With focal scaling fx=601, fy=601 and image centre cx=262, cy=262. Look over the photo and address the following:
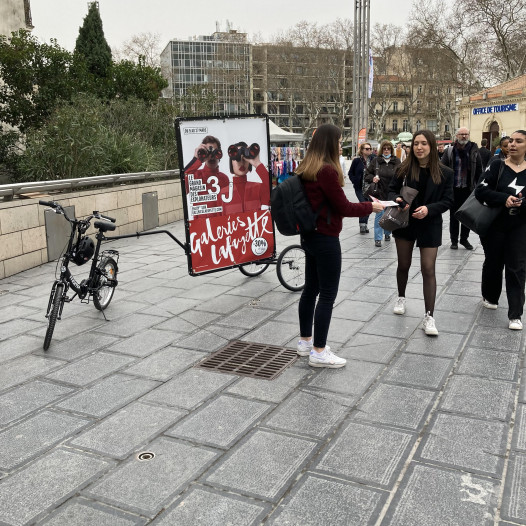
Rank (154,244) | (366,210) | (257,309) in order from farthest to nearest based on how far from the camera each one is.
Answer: (154,244), (257,309), (366,210)

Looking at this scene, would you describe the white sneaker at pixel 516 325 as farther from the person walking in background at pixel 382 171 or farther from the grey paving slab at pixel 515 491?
the person walking in background at pixel 382 171

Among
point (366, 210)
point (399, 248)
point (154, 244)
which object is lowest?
point (154, 244)

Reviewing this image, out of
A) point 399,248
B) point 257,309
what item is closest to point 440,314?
point 399,248

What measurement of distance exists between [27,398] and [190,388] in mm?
1090

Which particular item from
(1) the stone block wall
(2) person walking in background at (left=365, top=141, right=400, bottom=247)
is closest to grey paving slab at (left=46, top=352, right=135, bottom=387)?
(1) the stone block wall

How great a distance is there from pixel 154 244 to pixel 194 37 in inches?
4008

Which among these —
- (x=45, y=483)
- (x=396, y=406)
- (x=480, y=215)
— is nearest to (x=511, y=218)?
(x=480, y=215)

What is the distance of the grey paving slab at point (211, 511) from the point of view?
264 centimetres

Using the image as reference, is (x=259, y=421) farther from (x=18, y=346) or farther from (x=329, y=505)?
(x=18, y=346)

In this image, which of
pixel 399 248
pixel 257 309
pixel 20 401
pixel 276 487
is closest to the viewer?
pixel 276 487

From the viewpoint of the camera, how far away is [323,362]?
14.8 feet

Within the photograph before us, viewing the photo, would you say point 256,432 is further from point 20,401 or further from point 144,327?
point 144,327

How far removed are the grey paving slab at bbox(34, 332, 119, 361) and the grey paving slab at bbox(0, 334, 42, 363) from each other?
0.15m

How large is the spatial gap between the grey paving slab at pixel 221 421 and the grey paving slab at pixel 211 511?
503 millimetres
